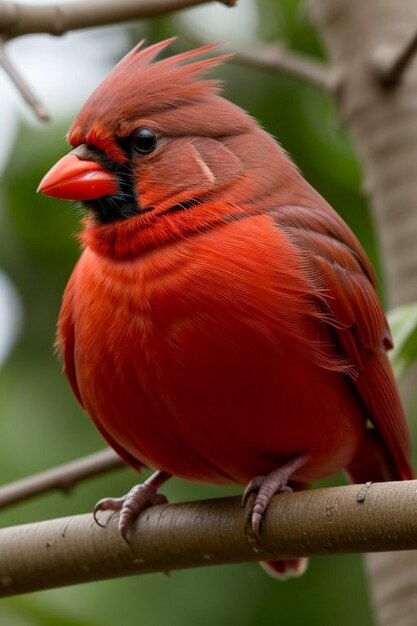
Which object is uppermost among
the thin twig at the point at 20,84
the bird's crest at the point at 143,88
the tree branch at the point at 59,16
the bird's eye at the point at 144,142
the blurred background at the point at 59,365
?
the tree branch at the point at 59,16

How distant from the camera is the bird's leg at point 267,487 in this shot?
338 centimetres

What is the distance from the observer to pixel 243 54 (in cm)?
505

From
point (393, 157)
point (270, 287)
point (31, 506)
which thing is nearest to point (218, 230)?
point (270, 287)

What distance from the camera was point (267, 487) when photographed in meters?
3.55

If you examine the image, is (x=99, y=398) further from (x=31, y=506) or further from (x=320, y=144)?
(x=320, y=144)

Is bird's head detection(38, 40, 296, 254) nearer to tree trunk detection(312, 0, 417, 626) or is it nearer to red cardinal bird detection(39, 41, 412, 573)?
red cardinal bird detection(39, 41, 412, 573)

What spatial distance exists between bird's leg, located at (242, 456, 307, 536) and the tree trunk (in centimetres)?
130

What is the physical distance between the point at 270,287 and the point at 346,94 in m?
1.72

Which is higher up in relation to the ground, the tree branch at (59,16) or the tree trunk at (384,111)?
the tree branch at (59,16)

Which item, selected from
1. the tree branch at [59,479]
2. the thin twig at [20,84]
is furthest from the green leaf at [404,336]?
the thin twig at [20,84]

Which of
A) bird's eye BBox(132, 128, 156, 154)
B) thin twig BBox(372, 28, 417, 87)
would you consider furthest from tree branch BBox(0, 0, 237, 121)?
thin twig BBox(372, 28, 417, 87)

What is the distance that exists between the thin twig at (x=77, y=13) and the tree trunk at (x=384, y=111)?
1.47 m

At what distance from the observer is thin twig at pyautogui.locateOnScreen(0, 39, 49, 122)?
3.53 m

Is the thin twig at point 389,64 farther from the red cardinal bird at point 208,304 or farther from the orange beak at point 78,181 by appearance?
the orange beak at point 78,181
